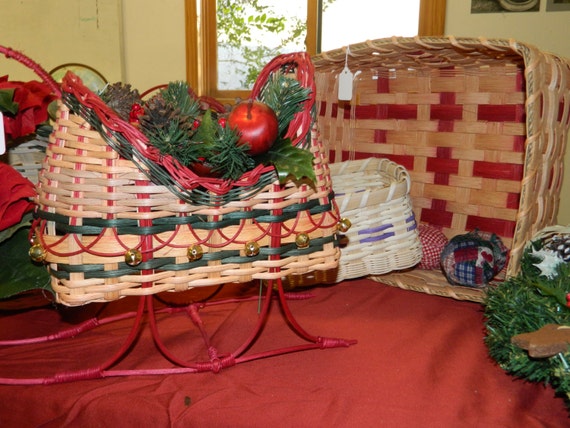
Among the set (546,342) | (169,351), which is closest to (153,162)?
(169,351)

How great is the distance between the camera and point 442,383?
606mm

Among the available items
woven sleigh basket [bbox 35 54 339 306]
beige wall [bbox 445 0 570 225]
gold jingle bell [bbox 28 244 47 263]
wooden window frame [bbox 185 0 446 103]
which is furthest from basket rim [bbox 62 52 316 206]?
wooden window frame [bbox 185 0 446 103]

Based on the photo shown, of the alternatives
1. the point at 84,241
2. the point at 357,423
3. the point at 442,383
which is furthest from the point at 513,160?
the point at 84,241

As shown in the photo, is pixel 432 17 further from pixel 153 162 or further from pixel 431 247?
pixel 153 162

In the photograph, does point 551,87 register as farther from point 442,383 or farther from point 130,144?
point 130,144

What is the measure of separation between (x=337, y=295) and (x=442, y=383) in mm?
294

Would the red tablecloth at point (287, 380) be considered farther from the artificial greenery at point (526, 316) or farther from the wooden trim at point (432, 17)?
the wooden trim at point (432, 17)

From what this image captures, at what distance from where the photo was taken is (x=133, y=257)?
510 millimetres

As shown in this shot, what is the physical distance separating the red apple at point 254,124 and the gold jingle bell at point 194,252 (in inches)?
4.3

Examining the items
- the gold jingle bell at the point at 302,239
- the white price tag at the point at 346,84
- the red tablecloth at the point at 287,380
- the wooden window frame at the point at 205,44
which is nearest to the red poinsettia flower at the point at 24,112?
the red tablecloth at the point at 287,380

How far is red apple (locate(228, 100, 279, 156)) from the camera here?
1.70ft

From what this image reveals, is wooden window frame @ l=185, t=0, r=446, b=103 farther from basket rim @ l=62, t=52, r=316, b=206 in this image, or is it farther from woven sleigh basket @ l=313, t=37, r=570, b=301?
basket rim @ l=62, t=52, r=316, b=206

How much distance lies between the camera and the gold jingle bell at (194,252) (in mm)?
533

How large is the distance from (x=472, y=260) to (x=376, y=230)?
16cm
